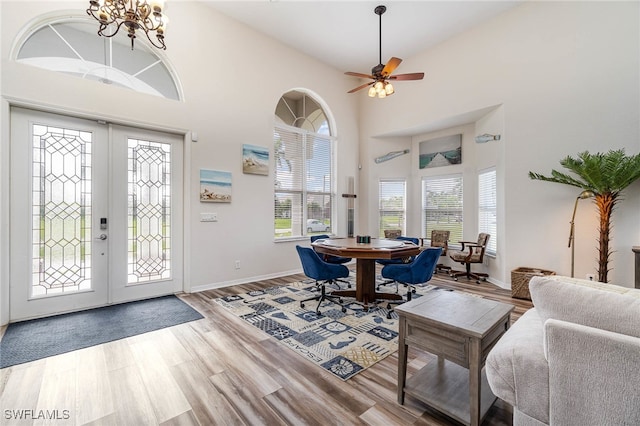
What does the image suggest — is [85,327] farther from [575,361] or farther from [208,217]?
[575,361]

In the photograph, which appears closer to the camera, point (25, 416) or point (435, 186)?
point (25, 416)

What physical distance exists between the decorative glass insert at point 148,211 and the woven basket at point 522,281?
5259mm

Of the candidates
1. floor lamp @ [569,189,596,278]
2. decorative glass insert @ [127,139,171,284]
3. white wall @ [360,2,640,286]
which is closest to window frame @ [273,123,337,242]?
decorative glass insert @ [127,139,171,284]

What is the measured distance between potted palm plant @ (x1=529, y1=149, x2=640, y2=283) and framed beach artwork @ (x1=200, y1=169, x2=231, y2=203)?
192 inches

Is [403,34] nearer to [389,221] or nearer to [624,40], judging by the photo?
[624,40]

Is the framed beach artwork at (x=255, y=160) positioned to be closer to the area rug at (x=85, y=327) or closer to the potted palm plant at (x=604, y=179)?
the area rug at (x=85, y=327)

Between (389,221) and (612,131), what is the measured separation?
13.2ft

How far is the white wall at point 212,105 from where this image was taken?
125 inches

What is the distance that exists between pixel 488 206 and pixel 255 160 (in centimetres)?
450

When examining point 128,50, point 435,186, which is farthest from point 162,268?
point 435,186

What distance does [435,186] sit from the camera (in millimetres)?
6398

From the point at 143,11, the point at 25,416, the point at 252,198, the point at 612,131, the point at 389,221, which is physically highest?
the point at 143,11

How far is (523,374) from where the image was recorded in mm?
1223

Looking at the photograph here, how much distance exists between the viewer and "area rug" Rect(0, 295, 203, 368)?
8.29ft
